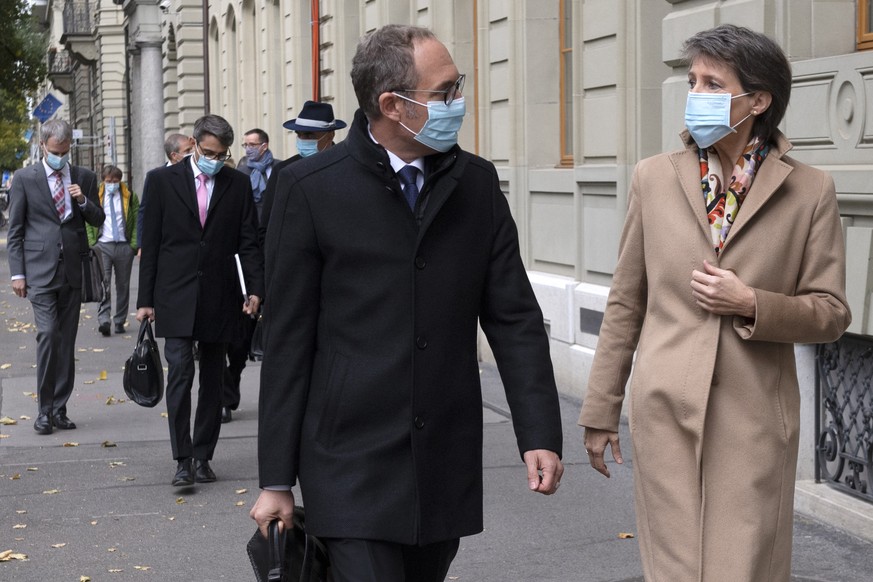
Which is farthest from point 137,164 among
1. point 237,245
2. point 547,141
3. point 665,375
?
point 665,375

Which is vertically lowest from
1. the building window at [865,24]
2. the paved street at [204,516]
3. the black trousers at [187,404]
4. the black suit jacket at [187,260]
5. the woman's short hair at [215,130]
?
the paved street at [204,516]

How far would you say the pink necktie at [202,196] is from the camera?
8.20 m

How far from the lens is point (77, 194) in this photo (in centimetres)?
977

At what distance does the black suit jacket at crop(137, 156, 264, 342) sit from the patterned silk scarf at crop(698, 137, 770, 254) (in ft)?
15.1

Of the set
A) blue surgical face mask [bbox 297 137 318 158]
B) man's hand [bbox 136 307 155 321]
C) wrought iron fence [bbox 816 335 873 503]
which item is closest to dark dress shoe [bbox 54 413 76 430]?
man's hand [bbox 136 307 155 321]

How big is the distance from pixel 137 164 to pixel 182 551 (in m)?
35.5

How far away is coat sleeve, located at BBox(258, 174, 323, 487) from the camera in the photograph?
3529 millimetres

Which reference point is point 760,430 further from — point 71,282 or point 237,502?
point 71,282

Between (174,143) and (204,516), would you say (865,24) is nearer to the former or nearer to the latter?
(204,516)

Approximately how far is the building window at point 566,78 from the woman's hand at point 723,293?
826cm

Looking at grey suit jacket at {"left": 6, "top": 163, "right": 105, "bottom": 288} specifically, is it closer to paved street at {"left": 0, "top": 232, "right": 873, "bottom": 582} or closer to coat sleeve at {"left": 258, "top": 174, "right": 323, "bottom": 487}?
paved street at {"left": 0, "top": 232, "right": 873, "bottom": 582}

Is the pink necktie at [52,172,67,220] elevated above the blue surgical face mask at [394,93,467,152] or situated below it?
below

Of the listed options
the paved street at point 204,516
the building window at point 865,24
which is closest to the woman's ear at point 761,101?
the paved street at point 204,516

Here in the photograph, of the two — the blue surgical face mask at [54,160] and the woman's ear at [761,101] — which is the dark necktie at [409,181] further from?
the blue surgical face mask at [54,160]
